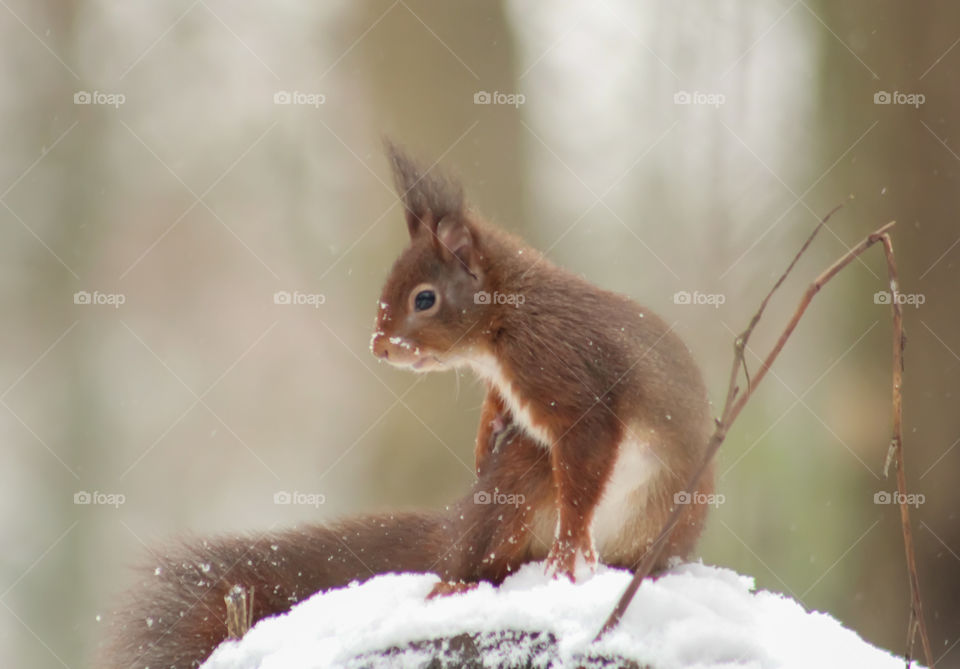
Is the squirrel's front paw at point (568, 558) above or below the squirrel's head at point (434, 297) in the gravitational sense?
below

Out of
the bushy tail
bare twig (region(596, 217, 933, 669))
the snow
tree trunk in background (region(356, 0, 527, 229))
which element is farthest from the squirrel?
tree trunk in background (region(356, 0, 527, 229))

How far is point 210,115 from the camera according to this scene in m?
6.74

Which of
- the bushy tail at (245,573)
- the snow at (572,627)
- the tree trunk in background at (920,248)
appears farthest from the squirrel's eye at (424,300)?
the tree trunk in background at (920,248)

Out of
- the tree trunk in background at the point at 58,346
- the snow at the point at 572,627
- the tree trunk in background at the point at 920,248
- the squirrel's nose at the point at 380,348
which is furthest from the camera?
the tree trunk in background at the point at 58,346

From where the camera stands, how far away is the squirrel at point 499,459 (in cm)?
211

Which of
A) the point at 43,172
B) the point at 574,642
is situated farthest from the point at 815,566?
the point at 43,172

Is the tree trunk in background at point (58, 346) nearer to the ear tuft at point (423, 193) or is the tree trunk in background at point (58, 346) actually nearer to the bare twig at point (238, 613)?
the ear tuft at point (423, 193)

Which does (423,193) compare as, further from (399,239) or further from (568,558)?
(399,239)

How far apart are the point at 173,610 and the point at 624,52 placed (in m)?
4.09

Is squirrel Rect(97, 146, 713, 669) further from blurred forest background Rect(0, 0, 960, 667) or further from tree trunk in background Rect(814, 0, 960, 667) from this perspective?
tree trunk in background Rect(814, 0, 960, 667)

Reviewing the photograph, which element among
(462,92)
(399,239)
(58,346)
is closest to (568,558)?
(399,239)

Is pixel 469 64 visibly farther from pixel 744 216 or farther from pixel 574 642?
pixel 574 642

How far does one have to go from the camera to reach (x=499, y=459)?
234 centimetres

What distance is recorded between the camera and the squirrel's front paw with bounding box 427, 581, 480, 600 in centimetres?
202
